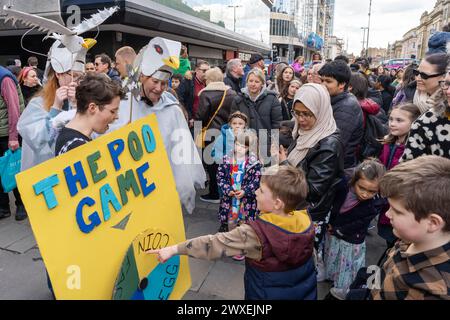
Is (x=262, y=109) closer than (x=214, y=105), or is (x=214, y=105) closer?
(x=262, y=109)

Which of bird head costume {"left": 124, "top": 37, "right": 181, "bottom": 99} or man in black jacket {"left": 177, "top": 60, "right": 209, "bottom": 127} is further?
man in black jacket {"left": 177, "top": 60, "right": 209, "bottom": 127}

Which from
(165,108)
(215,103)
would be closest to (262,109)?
(215,103)

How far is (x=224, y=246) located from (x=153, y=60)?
1.41 metres

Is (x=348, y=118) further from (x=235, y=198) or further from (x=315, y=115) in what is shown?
(x=235, y=198)

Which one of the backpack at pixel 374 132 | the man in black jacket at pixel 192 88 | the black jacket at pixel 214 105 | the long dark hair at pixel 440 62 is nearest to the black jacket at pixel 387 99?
the backpack at pixel 374 132

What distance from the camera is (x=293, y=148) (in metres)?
2.57

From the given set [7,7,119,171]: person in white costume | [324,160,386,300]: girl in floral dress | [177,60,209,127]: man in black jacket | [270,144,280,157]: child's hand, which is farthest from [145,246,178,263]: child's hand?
[177,60,209,127]: man in black jacket

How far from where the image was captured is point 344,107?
2.93 meters

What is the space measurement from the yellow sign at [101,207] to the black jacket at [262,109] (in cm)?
211

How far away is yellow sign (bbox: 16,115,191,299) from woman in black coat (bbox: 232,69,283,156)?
211 cm

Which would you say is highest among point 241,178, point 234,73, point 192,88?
point 234,73

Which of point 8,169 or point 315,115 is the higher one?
point 315,115

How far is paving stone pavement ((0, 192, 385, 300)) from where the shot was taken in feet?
8.61

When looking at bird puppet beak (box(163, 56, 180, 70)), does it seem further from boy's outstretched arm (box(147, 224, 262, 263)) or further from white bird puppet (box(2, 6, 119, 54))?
boy's outstretched arm (box(147, 224, 262, 263))
